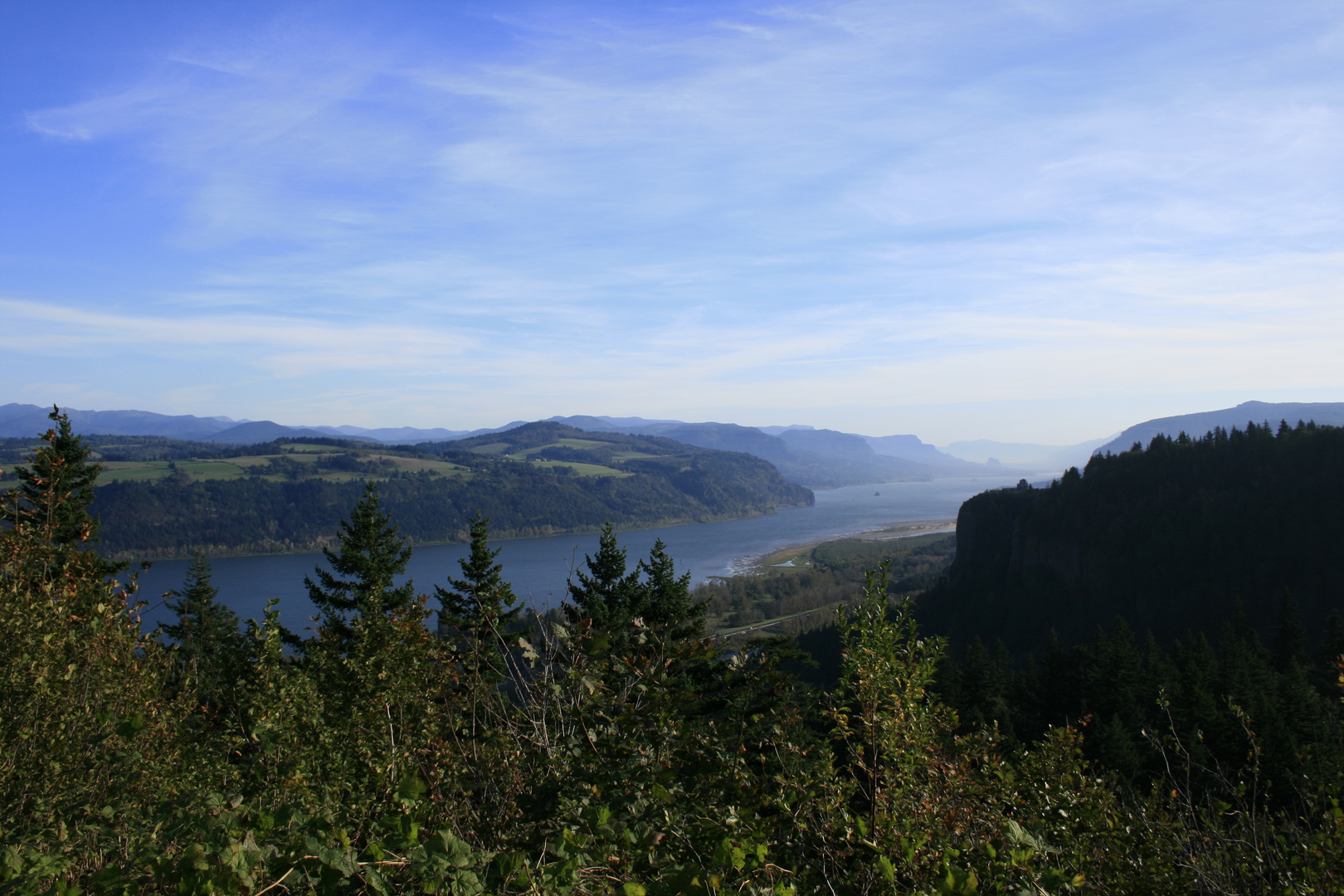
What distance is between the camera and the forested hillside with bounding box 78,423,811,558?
107 m

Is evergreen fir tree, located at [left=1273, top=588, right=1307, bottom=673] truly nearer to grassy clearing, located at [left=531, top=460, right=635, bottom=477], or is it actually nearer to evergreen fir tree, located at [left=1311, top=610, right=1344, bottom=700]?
evergreen fir tree, located at [left=1311, top=610, right=1344, bottom=700]

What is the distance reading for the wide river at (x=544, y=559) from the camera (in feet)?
188

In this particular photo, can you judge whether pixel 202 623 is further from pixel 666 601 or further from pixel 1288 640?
pixel 1288 640

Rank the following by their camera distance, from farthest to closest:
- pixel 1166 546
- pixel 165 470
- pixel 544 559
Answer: pixel 165 470, pixel 544 559, pixel 1166 546

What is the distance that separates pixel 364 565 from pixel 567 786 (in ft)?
47.9

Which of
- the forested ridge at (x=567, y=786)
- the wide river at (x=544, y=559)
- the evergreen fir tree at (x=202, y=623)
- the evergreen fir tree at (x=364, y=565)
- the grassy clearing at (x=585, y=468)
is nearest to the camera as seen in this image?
the forested ridge at (x=567, y=786)

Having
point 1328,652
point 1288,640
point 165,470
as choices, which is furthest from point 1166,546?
point 165,470

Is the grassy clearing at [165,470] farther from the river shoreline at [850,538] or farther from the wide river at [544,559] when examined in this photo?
the river shoreline at [850,538]

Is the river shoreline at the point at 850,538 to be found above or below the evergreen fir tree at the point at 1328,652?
below

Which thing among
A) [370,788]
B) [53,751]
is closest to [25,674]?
[53,751]

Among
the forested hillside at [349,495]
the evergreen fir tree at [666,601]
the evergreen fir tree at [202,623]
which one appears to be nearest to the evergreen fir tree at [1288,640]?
the evergreen fir tree at [666,601]

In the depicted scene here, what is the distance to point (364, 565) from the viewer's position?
1576cm

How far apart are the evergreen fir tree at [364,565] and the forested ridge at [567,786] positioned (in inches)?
311

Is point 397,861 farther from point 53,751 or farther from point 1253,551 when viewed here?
point 1253,551
